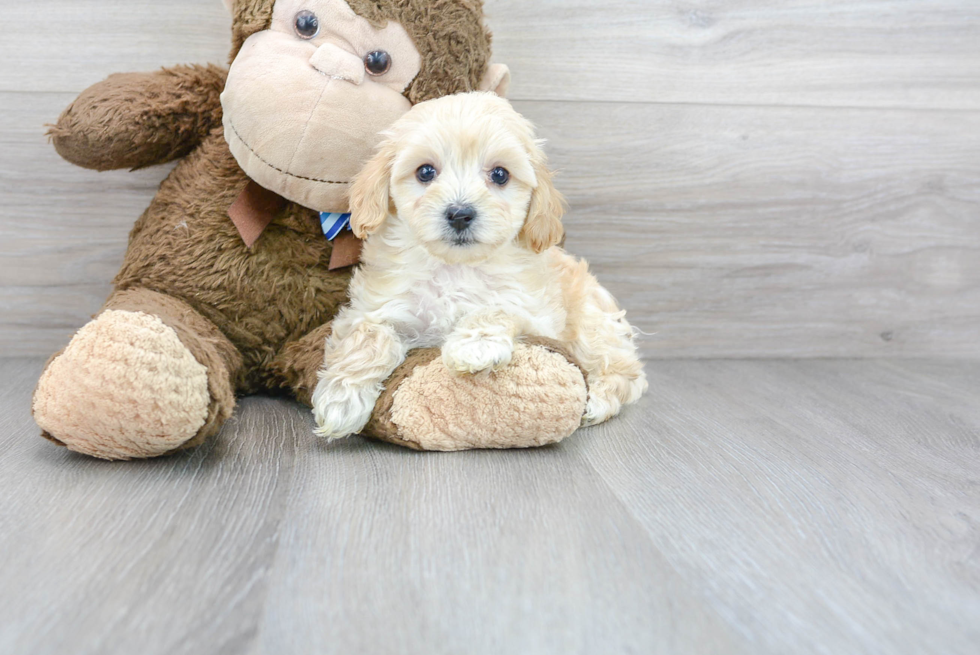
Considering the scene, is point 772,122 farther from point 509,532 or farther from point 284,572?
point 284,572

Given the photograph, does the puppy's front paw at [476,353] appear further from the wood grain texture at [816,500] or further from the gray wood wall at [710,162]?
the gray wood wall at [710,162]

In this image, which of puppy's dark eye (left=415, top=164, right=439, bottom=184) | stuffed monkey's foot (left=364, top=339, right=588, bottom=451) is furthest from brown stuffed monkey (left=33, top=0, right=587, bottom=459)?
puppy's dark eye (left=415, top=164, right=439, bottom=184)

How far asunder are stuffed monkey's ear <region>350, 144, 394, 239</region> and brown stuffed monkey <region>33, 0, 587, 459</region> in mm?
91

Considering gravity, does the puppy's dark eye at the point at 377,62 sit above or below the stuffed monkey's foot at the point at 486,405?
above

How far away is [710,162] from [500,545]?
115 centimetres

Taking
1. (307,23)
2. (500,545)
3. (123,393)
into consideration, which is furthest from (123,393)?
(307,23)

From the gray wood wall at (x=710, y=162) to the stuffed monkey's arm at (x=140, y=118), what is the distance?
21 cm

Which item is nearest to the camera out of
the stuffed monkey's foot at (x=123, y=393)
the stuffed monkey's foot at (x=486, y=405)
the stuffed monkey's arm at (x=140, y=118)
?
the stuffed monkey's foot at (x=123, y=393)

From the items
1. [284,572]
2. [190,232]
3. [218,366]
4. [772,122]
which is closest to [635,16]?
[772,122]

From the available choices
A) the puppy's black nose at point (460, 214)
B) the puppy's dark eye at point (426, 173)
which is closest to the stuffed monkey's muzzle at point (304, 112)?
the puppy's dark eye at point (426, 173)

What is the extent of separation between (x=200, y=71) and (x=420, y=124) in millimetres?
507

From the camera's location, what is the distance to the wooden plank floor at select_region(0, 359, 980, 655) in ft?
2.24

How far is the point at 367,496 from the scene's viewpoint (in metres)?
0.95

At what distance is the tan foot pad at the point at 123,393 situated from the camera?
97 cm
